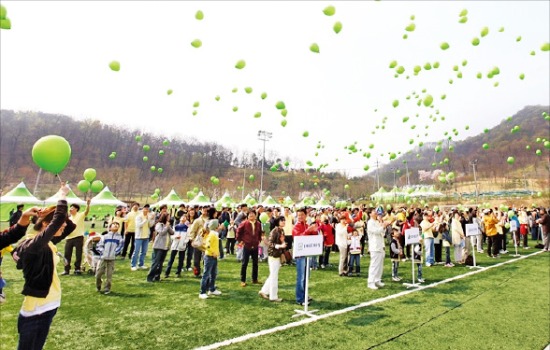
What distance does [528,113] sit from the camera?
197 meters

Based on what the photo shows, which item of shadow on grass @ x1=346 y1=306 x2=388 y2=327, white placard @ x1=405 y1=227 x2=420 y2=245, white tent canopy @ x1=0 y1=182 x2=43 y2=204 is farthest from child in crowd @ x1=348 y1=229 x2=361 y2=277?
white tent canopy @ x1=0 y1=182 x2=43 y2=204

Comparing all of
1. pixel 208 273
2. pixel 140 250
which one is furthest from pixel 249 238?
pixel 140 250

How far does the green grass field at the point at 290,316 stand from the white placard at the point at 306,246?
1097mm

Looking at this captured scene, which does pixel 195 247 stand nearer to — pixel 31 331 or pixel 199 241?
pixel 199 241

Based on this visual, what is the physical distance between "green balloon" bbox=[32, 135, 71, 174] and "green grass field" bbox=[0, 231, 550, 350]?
262cm

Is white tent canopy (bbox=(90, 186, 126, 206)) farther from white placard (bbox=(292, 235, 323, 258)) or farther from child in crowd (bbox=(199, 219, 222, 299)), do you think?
white placard (bbox=(292, 235, 323, 258))

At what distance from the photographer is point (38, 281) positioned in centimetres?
295

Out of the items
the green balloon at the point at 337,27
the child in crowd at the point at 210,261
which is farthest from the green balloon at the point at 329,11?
the child in crowd at the point at 210,261

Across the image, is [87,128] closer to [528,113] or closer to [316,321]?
[316,321]

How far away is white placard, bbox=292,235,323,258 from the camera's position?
6168 mm

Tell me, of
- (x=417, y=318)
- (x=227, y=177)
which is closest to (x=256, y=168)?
(x=227, y=177)

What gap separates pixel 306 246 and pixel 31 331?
451 centimetres

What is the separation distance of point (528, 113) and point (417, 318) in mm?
251024

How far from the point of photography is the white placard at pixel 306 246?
6168 millimetres
